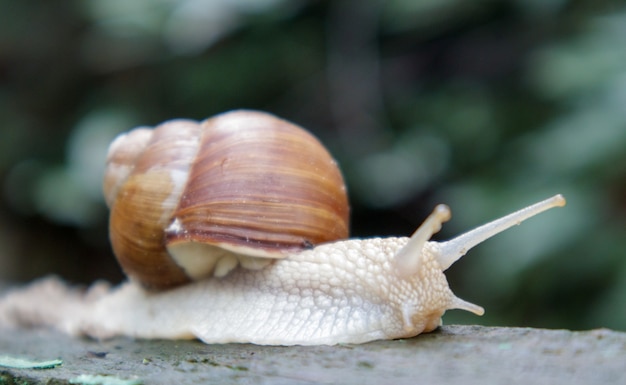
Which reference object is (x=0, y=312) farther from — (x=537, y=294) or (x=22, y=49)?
(x=22, y=49)

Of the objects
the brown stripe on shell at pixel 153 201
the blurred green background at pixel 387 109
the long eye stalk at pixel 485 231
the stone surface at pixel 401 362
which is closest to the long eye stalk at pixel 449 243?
the long eye stalk at pixel 485 231

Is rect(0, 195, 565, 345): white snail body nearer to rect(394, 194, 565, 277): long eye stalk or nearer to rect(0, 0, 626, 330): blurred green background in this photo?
rect(394, 194, 565, 277): long eye stalk

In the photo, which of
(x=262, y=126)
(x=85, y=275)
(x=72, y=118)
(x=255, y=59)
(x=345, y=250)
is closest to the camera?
(x=345, y=250)

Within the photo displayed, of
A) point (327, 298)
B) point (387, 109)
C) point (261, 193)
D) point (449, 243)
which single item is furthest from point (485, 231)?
point (387, 109)

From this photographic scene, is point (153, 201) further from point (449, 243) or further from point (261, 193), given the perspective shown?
point (449, 243)

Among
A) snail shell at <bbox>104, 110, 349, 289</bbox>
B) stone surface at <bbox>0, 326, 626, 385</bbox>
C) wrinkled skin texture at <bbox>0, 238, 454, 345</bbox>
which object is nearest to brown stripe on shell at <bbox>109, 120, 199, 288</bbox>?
snail shell at <bbox>104, 110, 349, 289</bbox>

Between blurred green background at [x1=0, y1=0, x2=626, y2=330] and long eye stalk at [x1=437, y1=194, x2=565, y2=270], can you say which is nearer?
long eye stalk at [x1=437, y1=194, x2=565, y2=270]

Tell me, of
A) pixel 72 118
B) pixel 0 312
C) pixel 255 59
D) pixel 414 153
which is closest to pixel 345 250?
pixel 0 312
